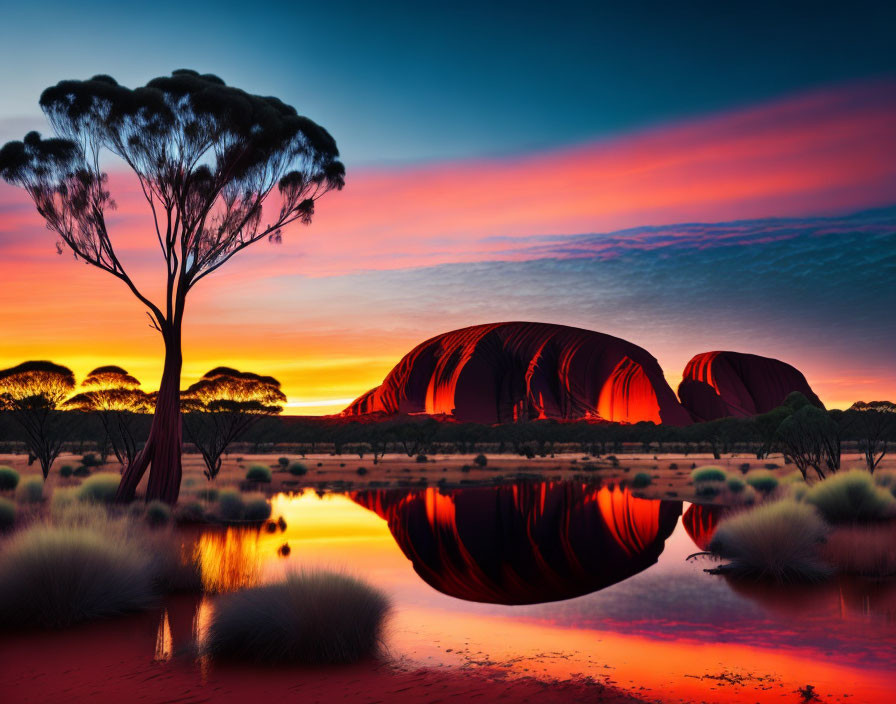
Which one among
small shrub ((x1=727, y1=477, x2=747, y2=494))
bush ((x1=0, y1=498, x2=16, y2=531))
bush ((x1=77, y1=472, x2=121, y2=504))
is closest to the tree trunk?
bush ((x1=77, y1=472, x2=121, y2=504))

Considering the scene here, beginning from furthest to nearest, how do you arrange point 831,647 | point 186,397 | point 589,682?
point 186,397, point 831,647, point 589,682

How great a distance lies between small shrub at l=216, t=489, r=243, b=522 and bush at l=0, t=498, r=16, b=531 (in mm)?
5859

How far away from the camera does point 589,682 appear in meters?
7.67

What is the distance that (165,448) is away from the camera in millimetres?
23094

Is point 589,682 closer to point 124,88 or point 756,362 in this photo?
point 124,88

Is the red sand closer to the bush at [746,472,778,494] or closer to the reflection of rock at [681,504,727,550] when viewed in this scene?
the reflection of rock at [681,504,727,550]

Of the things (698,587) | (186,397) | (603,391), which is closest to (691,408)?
(603,391)

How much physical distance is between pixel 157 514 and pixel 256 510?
376 cm

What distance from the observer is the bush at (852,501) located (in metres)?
21.5

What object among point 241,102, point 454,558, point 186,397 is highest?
point 241,102

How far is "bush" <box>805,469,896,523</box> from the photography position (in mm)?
21464

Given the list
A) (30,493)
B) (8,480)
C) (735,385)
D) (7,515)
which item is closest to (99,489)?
(30,493)

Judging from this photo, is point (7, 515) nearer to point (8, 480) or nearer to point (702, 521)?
point (8, 480)

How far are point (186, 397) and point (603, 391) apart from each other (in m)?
79.9
